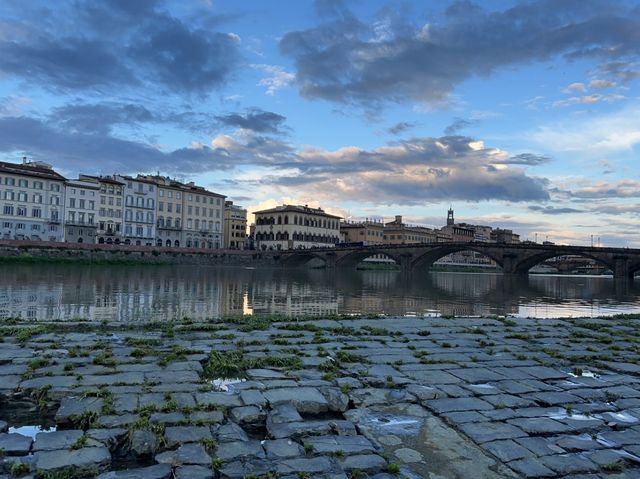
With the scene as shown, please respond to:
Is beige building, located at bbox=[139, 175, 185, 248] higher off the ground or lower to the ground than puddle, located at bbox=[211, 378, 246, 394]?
higher

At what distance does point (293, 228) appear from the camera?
4619 inches

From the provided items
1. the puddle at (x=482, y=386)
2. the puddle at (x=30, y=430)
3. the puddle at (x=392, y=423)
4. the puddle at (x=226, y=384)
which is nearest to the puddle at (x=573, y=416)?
the puddle at (x=482, y=386)

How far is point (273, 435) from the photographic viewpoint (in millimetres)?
4961

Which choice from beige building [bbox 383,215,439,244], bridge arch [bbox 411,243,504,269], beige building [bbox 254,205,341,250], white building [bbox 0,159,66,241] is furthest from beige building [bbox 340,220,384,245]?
white building [bbox 0,159,66,241]

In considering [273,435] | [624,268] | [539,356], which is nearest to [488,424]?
[273,435]

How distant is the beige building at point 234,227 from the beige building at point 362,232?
29862 millimetres

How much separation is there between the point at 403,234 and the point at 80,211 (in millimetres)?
91802

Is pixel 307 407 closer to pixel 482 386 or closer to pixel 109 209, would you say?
pixel 482 386

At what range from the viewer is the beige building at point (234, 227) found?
125875 millimetres

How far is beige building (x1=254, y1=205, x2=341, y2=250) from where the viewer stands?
117812mm

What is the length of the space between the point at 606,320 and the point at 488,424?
12100mm

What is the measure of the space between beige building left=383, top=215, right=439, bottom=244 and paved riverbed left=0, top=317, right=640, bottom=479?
14410 centimetres

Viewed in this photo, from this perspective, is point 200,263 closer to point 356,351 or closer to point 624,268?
point 624,268

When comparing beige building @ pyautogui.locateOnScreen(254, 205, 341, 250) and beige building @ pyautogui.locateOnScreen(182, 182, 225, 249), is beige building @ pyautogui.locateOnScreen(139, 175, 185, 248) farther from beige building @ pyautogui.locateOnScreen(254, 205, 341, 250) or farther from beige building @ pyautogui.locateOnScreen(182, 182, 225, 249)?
beige building @ pyautogui.locateOnScreen(254, 205, 341, 250)
